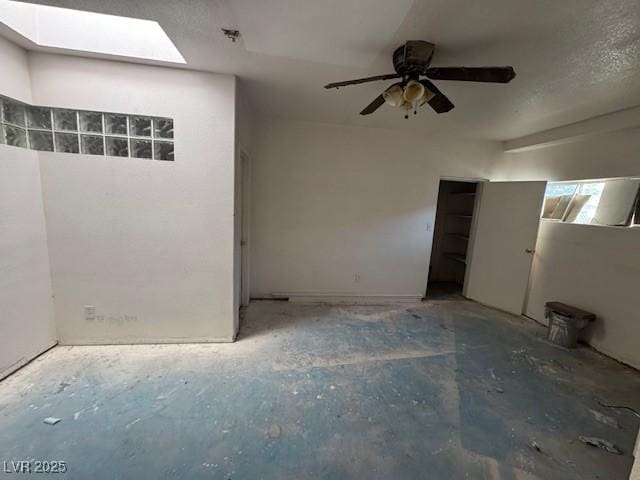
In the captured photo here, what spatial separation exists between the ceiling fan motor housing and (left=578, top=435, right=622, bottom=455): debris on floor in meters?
2.50

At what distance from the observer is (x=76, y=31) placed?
5.56 feet

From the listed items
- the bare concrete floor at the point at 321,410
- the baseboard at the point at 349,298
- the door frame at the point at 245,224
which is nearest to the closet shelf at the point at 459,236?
the baseboard at the point at 349,298

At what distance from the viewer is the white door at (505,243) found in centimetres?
311

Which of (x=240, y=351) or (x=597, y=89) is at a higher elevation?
(x=597, y=89)

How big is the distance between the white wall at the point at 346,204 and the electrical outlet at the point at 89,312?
5.22 ft

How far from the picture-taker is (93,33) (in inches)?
67.4

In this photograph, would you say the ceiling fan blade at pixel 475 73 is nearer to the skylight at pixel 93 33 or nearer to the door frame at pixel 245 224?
the skylight at pixel 93 33

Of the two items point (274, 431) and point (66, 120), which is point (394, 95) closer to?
point (274, 431)

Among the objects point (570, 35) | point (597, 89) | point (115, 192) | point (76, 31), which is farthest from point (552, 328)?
point (76, 31)

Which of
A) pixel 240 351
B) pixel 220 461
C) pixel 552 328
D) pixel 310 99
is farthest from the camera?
pixel 552 328

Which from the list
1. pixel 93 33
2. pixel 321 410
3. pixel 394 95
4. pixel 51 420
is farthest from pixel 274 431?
pixel 93 33

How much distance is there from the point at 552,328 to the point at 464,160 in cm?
233

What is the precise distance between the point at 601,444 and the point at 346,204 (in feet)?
9.43

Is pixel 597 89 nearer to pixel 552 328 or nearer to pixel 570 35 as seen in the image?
pixel 570 35
